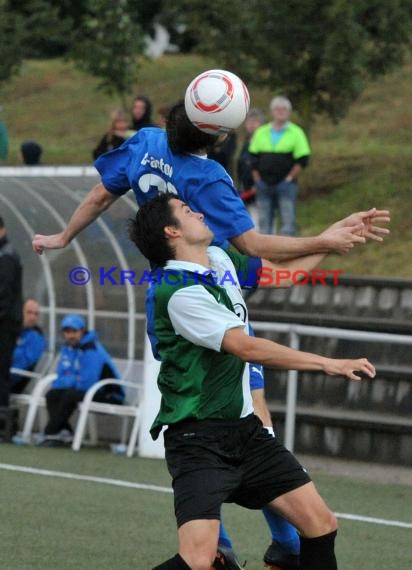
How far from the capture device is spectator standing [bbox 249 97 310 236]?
13.9 meters

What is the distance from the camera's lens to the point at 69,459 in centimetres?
1094

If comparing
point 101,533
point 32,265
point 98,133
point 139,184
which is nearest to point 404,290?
point 32,265

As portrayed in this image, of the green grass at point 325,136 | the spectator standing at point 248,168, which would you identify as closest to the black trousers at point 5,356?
the spectator standing at point 248,168

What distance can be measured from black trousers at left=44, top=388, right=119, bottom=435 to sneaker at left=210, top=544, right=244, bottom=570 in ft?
19.7

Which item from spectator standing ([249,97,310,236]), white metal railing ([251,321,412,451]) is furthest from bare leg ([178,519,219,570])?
spectator standing ([249,97,310,236])

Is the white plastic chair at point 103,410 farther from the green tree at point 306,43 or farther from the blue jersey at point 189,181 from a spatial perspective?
the green tree at point 306,43

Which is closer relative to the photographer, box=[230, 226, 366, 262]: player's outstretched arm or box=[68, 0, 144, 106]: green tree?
box=[230, 226, 366, 262]: player's outstretched arm

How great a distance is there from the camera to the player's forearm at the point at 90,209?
6.37 meters

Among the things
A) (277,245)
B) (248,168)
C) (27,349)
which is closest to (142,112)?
(248,168)

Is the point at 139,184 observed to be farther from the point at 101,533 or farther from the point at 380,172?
the point at 380,172

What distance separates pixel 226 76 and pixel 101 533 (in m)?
2.92

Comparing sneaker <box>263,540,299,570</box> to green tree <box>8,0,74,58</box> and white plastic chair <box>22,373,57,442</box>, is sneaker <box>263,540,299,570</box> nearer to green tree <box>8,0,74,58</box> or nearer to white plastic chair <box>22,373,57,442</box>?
white plastic chair <box>22,373,57,442</box>

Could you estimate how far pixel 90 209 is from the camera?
6.40 m

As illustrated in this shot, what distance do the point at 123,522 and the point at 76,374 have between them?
164 inches
